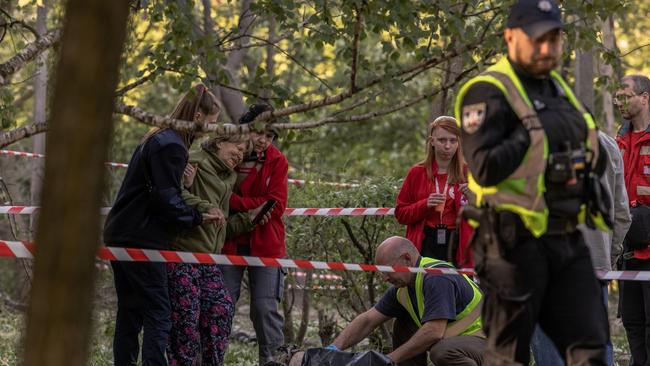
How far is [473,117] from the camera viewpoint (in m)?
4.86

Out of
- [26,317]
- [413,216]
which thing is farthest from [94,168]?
[413,216]

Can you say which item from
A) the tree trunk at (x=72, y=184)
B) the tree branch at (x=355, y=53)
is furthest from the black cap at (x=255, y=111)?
Answer: the tree trunk at (x=72, y=184)

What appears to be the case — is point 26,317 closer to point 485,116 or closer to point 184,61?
point 485,116

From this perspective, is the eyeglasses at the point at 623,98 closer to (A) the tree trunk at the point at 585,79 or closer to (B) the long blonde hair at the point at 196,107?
(B) the long blonde hair at the point at 196,107

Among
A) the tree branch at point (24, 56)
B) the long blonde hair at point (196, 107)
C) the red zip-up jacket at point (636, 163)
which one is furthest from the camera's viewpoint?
the red zip-up jacket at point (636, 163)

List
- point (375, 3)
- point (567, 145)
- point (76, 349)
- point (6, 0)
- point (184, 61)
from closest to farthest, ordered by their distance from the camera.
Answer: point (76, 349) → point (567, 145) → point (375, 3) → point (184, 61) → point (6, 0)

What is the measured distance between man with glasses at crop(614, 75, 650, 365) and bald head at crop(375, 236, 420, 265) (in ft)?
4.88

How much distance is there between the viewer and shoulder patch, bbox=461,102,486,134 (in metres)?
4.82

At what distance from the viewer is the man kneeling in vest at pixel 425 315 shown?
22.6 feet

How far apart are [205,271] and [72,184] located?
439 centimetres

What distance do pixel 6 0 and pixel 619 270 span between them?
4.68 metres

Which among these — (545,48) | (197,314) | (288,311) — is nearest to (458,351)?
(197,314)

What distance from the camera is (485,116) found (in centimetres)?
481

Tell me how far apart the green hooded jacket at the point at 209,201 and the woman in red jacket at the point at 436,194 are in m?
1.07
